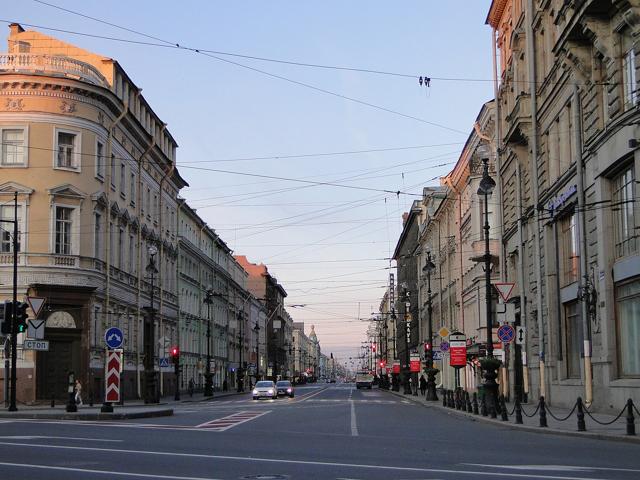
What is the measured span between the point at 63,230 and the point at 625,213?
3050 cm

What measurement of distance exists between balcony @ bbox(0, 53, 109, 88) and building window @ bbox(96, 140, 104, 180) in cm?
351

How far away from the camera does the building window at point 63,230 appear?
160 feet

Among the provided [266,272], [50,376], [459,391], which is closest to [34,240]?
[50,376]

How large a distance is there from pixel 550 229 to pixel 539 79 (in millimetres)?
6709

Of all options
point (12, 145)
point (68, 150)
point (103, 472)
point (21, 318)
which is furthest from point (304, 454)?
point (12, 145)

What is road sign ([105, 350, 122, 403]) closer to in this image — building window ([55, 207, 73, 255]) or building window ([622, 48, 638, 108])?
building window ([55, 207, 73, 255])

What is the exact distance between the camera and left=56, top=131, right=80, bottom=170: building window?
162 feet

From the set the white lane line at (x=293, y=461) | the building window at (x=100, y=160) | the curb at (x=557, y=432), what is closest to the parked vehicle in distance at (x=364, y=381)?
the building window at (x=100, y=160)

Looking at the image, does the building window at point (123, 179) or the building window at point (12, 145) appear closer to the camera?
the building window at point (12, 145)

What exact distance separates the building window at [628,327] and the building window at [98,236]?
30425mm

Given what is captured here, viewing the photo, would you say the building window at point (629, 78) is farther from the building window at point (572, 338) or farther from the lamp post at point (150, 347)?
the lamp post at point (150, 347)

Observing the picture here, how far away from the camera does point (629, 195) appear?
2850cm

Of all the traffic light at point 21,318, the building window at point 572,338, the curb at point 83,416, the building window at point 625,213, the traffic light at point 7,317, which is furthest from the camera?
the traffic light at point 21,318

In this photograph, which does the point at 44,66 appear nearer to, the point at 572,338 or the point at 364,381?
the point at 572,338
